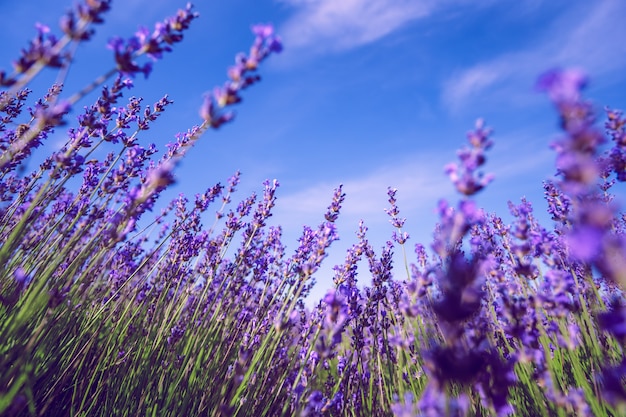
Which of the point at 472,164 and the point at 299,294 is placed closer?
the point at 472,164

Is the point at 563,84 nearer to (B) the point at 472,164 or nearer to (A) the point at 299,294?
(B) the point at 472,164

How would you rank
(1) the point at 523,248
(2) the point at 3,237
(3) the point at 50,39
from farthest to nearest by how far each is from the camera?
(2) the point at 3,237, (1) the point at 523,248, (3) the point at 50,39

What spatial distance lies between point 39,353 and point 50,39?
1886 mm

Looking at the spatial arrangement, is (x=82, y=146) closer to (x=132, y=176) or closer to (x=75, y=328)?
(x=132, y=176)

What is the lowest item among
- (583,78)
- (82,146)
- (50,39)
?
(583,78)

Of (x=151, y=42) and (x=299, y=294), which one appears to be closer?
(x=151, y=42)

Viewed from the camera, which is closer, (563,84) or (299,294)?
(563,84)

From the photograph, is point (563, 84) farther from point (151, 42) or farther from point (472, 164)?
point (151, 42)

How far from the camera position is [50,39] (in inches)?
59.4

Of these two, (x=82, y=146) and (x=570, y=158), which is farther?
(x=82, y=146)

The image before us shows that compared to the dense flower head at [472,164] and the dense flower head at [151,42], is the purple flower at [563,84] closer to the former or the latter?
the dense flower head at [472,164]

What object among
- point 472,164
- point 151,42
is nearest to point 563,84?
point 472,164

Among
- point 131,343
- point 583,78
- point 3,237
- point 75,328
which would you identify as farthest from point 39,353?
point 583,78

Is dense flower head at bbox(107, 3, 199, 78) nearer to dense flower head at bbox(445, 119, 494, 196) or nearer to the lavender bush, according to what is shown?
the lavender bush
